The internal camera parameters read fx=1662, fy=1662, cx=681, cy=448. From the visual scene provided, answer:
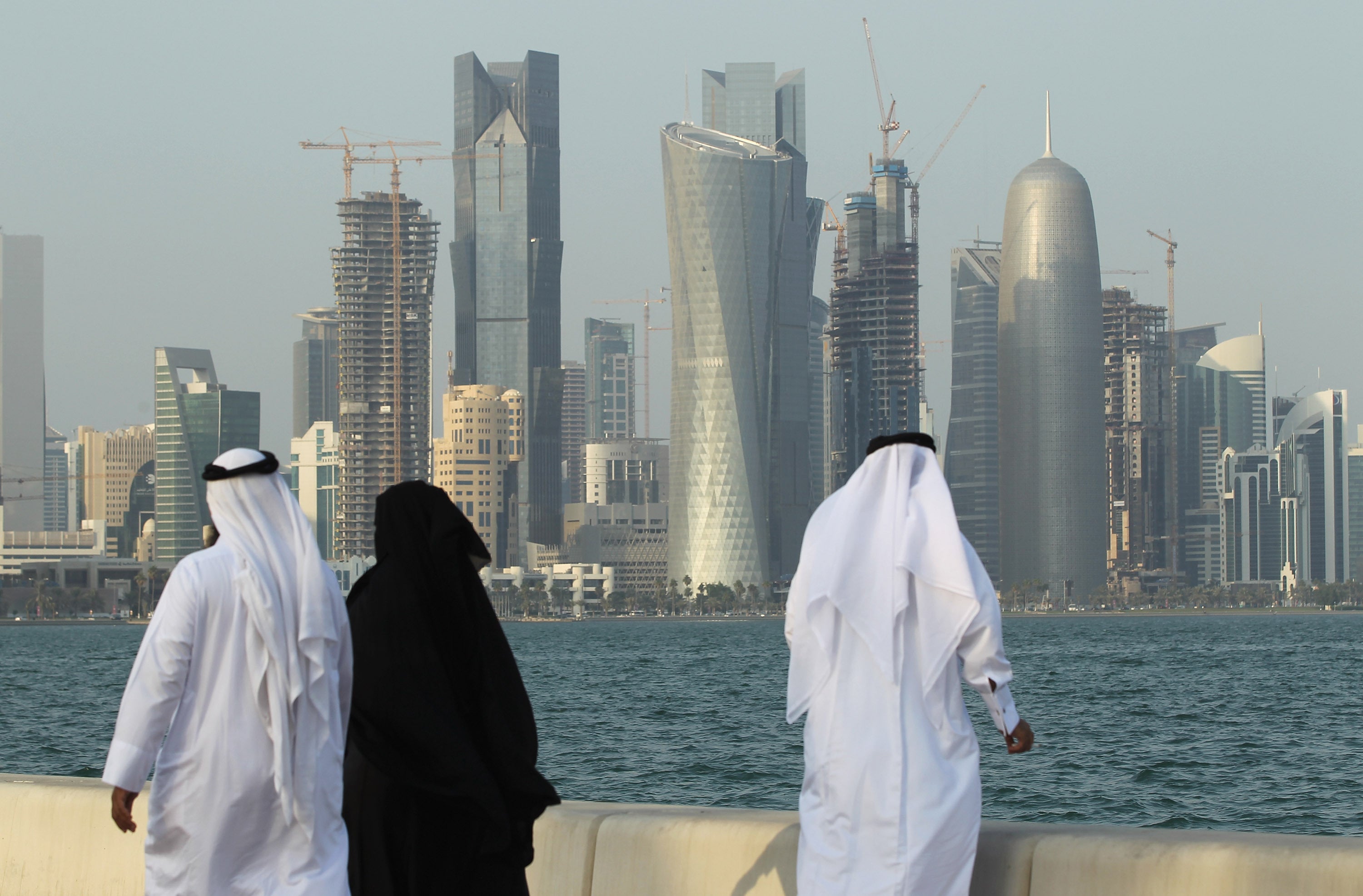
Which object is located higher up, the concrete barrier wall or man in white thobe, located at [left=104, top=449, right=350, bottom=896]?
man in white thobe, located at [left=104, top=449, right=350, bottom=896]

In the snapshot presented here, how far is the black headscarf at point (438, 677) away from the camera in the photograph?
4.82 meters

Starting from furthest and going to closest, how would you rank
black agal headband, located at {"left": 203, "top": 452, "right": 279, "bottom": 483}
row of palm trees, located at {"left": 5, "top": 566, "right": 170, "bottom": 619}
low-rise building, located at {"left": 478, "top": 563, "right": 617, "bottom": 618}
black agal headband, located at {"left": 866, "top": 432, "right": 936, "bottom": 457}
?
low-rise building, located at {"left": 478, "top": 563, "right": 617, "bottom": 618} → row of palm trees, located at {"left": 5, "top": 566, "right": 170, "bottom": 619} → black agal headband, located at {"left": 866, "top": 432, "right": 936, "bottom": 457} → black agal headband, located at {"left": 203, "top": 452, "right": 279, "bottom": 483}

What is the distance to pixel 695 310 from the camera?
157875 mm

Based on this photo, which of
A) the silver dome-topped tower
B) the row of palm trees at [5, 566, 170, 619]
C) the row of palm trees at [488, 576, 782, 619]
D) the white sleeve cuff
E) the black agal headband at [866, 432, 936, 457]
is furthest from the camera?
the silver dome-topped tower

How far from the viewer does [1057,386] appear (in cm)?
18362

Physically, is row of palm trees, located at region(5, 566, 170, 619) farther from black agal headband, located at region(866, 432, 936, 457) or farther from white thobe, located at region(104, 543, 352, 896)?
black agal headband, located at region(866, 432, 936, 457)

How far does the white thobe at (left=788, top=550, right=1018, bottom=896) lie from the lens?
4684mm

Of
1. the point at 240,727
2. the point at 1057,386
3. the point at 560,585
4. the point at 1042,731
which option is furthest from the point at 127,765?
the point at 1057,386

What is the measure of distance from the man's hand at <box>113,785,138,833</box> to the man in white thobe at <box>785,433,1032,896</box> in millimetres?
1880

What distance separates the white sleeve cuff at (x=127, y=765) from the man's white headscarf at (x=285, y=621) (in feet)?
1.12

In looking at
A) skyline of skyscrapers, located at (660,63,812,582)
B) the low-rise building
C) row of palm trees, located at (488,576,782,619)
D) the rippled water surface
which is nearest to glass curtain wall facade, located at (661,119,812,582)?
skyline of skyscrapers, located at (660,63,812,582)

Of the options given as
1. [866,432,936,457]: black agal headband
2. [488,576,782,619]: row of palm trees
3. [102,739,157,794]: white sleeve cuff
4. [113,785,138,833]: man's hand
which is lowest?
[488,576,782,619]: row of palm trees

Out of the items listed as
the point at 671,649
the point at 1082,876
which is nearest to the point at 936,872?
the point at 1082,876

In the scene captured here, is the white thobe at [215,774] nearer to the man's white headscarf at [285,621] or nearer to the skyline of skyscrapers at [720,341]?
the man's white headscarf at [285,621]
